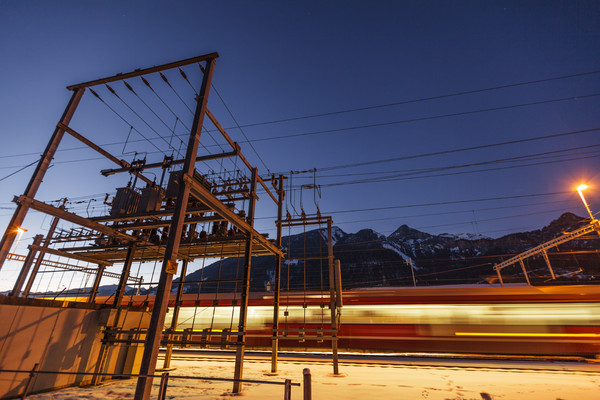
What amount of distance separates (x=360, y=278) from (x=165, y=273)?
11532cm

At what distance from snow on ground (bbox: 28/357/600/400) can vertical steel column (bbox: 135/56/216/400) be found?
1.63m

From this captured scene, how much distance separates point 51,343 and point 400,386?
29.2ft

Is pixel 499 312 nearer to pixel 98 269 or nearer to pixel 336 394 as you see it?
pixel 336 394

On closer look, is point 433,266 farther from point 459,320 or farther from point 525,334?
point 459,320

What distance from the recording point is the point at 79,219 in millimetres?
7203

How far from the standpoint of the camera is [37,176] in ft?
20.2

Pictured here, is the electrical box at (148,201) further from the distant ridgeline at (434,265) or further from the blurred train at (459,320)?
the distant ridgeline at (434,265)

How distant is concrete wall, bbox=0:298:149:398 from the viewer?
17.9ft

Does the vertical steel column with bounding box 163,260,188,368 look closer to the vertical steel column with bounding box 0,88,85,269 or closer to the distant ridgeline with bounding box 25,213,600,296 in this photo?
the vertical steel column with bounding box 0,88,85,269

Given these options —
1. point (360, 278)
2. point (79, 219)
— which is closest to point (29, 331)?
point (79, 219)

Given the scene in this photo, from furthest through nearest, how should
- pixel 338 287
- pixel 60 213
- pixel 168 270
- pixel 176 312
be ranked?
pixel 176 312
pixel 338 287
pixel 60 213
pixel 168 270

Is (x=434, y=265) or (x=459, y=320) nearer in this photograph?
(x=459, y=320)

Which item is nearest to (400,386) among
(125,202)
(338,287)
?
(338,287)

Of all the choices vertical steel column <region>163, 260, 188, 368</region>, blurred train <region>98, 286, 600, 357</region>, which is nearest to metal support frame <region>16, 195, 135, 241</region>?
vertical steel column <region>163, 260, 188, 368</region>
